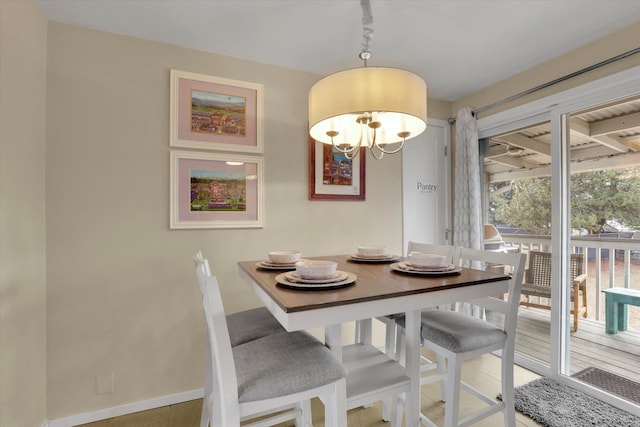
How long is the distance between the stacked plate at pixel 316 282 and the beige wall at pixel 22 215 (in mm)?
1340

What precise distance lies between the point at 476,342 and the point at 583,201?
1.50 meters

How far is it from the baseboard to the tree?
112 inches

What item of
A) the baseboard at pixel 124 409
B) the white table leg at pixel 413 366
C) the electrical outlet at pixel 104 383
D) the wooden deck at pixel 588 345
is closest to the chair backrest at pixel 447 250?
the white table leg at pixel 413 366

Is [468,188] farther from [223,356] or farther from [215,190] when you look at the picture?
[223,356]

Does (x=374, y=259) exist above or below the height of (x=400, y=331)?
above

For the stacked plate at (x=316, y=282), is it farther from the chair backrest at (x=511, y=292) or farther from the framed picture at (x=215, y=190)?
the framed picture at (x=215, y=190)

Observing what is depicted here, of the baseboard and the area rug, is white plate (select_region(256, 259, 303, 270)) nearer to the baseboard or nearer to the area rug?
the baseboard

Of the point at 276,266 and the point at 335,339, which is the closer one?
the point at 335,339

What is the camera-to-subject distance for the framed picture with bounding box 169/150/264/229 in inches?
83.4

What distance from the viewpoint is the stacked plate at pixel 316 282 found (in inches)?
46.7

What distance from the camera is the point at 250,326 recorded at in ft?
5.23

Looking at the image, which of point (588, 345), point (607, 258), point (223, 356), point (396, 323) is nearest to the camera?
point (223, 356)

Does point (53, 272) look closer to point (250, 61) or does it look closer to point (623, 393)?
point (250, 61)

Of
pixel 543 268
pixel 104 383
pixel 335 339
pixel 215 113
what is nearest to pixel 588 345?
pixel 543 268
